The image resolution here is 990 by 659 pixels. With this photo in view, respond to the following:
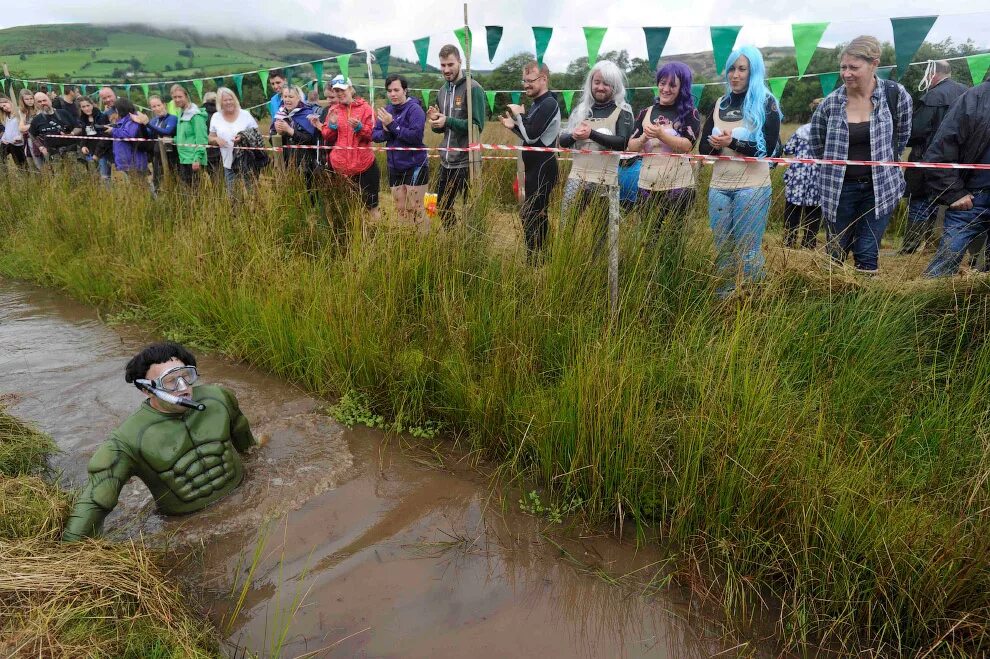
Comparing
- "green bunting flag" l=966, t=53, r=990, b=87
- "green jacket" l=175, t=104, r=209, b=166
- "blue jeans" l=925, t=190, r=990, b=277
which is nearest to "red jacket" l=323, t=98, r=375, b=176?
"green jacket" l=175, t=104, r=209, b=166

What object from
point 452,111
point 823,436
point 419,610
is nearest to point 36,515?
point 419,610

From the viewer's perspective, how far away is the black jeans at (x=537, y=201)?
4352mm

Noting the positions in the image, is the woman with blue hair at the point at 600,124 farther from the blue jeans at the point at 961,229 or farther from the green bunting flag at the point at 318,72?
the green bunting flag at the point at 318,72

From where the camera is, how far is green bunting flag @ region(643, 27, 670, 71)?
282 inches

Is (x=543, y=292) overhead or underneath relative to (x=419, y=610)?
overhead

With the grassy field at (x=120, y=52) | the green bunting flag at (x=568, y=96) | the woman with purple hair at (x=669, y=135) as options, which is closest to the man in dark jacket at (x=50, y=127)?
the green bunting flag at (x=568, y=96)

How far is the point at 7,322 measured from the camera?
19.7 feet

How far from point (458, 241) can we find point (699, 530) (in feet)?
8.05

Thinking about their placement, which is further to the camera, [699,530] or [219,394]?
[219,394]

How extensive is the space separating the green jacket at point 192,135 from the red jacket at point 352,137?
2.63 metres

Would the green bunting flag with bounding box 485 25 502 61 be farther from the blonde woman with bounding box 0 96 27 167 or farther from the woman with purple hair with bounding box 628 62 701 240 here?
the blonde woman with bounding box 0 96 27 167

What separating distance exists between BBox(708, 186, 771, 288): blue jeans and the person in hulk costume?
2982mm

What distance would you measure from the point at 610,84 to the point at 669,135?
80 centimetres

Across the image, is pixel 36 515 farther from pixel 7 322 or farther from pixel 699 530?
pixel 7 322
